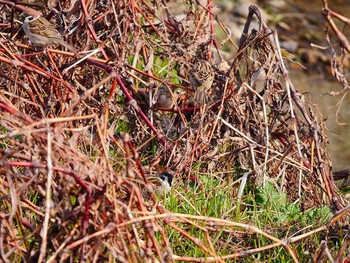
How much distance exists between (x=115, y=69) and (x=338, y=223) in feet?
4.47

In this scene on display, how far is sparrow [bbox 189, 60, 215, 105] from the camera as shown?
4.45 m

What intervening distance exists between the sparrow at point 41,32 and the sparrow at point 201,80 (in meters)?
0.66

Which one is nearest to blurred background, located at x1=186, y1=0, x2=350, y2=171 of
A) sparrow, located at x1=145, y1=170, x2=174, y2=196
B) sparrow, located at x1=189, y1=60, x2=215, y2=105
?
sparrow, located at x1=189, y1=60, x2=215, y2=105

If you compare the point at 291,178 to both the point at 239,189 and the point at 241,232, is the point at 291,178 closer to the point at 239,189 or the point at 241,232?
the point at 239,189

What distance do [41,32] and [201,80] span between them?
2.99 feet

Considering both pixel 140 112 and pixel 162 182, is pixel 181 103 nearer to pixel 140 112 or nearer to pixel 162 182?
pixel 140 112

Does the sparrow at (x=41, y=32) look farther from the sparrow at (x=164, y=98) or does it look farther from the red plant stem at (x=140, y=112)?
the sparrow at (x=164, y=98)

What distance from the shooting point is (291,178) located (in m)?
4.41

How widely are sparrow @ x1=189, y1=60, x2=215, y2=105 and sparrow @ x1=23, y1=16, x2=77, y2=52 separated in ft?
2.16

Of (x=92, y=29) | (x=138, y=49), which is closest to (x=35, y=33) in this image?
(x=92, y=29)

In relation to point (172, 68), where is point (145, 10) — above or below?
above

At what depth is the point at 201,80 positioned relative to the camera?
4449mm

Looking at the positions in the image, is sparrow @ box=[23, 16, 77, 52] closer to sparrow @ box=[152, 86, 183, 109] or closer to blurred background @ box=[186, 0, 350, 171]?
sparrow @ box=[152, 86, 183, 109]

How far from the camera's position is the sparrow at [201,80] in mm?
4449
